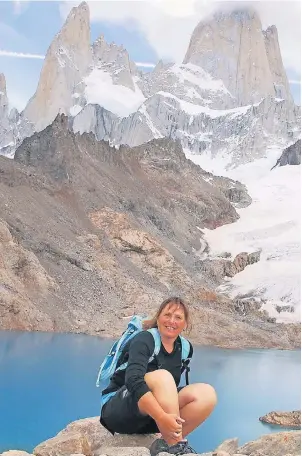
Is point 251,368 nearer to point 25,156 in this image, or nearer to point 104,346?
point 104,346

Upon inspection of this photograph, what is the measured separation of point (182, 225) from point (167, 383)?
76.3m

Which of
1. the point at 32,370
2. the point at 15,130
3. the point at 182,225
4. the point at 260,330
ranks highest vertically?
the point at 15,130

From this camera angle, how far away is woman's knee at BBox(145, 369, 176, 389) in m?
4.43

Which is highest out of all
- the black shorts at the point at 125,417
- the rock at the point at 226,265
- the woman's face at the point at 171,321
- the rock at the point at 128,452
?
the rock at the point at 226,265

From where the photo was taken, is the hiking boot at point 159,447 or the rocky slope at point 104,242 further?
the rocky slope at point 104,242

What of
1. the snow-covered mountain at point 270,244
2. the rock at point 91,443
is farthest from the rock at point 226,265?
the rock at point 91,443

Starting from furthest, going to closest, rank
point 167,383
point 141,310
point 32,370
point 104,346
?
point 141,310
point 104,346
point 32,370
point 167,383

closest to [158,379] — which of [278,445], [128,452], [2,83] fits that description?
[128,452]

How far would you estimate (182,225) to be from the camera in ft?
265

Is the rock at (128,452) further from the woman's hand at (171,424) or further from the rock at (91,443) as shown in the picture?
the woman's hand at (171,424)

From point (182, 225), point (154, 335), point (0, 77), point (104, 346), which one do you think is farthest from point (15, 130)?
point (154, 335)

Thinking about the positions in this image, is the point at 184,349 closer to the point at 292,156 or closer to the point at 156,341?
the point at 156,341

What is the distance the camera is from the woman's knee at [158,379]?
4.43 metres

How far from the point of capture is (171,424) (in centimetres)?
432
